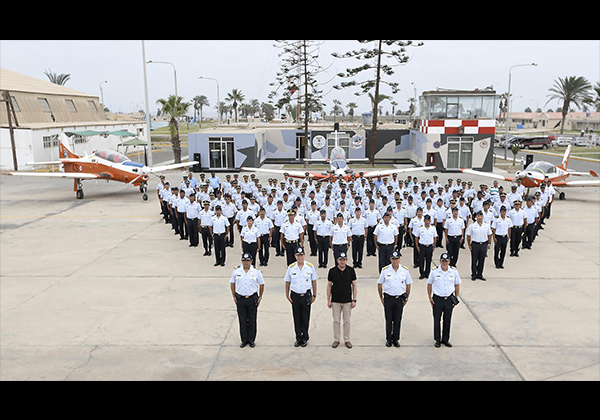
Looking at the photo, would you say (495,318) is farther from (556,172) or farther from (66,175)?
(66,175)

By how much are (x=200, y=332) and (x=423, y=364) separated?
3644 mm

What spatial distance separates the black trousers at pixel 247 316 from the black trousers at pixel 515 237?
806cm

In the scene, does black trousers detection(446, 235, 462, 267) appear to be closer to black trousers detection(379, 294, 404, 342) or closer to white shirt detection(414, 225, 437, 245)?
white shirt detection(414, 225, 437, 245)

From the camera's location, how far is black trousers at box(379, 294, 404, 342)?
273 inches

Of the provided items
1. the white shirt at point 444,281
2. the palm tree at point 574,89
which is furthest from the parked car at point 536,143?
the white shirt at point 444,281

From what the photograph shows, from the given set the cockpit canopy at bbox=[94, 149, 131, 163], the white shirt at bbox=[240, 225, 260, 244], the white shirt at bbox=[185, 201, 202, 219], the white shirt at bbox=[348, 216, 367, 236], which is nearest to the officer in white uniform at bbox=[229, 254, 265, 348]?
the white shirt at bbox=[240, 225, 260, 244]

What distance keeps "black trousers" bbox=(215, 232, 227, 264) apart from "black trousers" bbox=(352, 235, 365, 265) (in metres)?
3.21

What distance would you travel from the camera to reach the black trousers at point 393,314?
22.7 feet

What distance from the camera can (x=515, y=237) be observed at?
12.0 m

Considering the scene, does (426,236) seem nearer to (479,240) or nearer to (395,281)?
(479,240)

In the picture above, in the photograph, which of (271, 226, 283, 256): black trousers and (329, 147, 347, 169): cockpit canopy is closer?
(271, 226, 283, 256): black trousers
